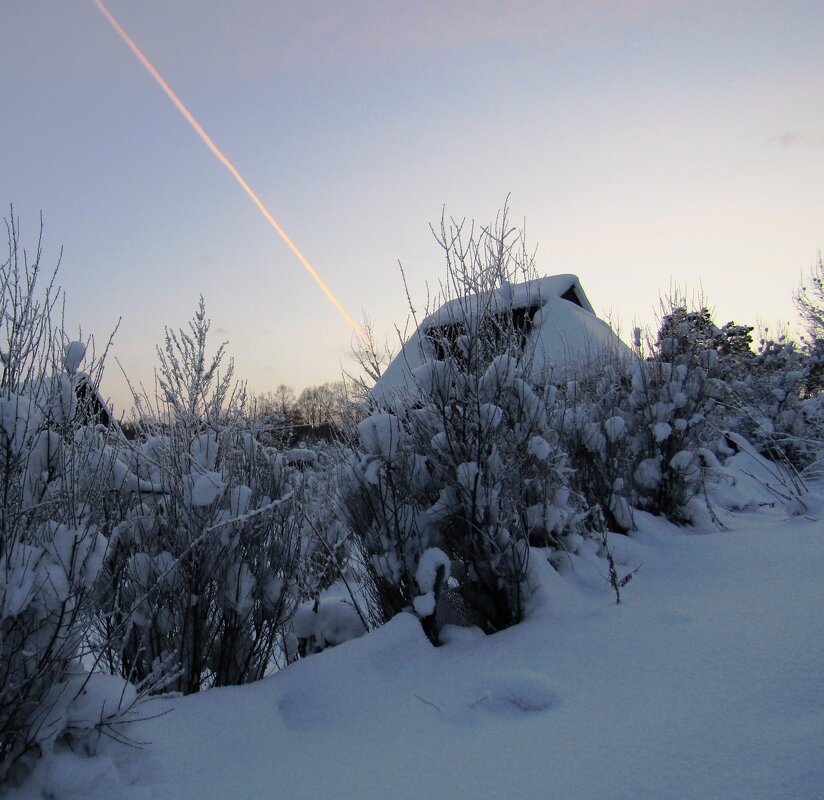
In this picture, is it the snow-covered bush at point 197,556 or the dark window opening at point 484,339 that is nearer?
the snow-covered bush at point 197,556

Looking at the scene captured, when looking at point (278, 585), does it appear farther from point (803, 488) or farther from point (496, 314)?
point (803, 488)

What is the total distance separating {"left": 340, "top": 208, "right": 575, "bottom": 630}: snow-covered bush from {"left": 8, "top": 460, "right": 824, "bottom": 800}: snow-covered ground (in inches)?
13.6

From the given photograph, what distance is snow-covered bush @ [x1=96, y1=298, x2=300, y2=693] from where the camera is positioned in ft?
9.81

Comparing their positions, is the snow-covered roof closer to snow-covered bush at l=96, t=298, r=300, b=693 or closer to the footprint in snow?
snow-covered bush at l=96, t=298, r=300, b=693

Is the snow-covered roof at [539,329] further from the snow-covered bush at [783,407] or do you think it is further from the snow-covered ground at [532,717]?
the snow-covered bush at [783,407]

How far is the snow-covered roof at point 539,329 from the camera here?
13.8 feet

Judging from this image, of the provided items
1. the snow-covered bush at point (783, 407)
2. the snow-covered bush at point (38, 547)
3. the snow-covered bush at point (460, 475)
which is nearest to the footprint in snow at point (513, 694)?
the snow-covered bush at point (460, 475)

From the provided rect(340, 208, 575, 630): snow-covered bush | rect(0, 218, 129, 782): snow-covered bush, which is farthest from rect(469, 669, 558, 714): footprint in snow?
rect(0, 218, 129, 782): snow-covered bush

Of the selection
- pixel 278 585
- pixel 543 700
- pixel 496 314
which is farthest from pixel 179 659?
pixel 496 314

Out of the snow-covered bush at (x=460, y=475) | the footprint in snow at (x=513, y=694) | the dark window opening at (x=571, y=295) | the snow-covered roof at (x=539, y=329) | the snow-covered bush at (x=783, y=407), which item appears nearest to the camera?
the footprint in snow at (x=513, y=694)

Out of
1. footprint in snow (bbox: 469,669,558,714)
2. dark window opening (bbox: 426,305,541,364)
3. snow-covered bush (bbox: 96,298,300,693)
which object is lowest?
footprint in snow (bbox: 469,669,558,714)

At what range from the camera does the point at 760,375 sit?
1736 centimetres

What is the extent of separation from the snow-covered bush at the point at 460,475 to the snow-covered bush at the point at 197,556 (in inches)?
22.9

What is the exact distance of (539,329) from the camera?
4.45m
